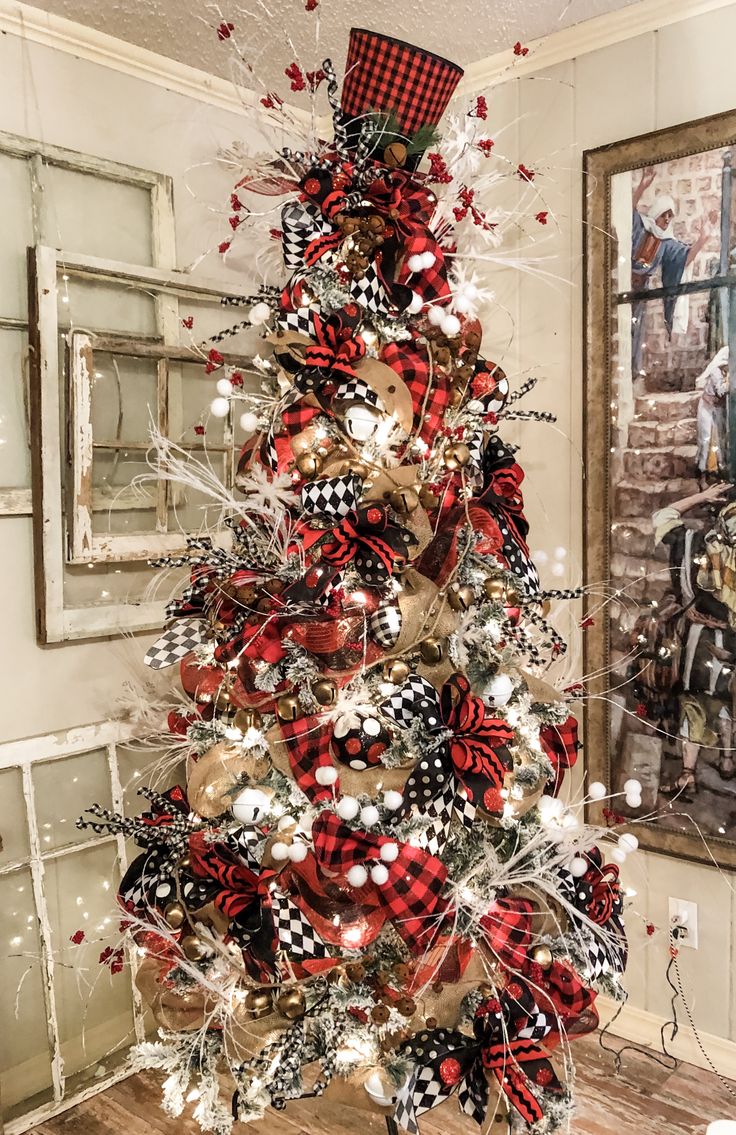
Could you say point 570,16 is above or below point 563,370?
above

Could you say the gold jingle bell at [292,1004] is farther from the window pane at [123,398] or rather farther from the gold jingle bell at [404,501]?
the window pane at [123,398]

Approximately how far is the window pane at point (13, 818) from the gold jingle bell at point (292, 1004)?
706 mm

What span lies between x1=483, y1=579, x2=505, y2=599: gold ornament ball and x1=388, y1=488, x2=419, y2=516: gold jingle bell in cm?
17

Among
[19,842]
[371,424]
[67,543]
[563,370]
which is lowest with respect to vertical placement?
[19,842]

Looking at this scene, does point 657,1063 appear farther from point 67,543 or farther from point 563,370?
point 67,543

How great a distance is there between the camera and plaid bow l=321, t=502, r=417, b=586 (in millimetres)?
1332

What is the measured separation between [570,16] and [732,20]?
34 centimetres

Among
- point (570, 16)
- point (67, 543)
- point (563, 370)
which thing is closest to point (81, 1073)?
point (67, 543)

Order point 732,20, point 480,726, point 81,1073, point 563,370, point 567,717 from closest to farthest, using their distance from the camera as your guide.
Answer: point 480,726
point 567,717
point 732,20
point 81,1073
point 563,370

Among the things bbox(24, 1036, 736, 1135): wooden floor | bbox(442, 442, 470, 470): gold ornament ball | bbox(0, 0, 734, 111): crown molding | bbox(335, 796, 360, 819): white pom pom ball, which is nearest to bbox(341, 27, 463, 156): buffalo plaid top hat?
bbox(0, 0, 734, 111): crown molding

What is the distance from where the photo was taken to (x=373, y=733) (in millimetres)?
1290

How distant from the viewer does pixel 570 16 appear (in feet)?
6.10

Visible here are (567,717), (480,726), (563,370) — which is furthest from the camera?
(563,370)

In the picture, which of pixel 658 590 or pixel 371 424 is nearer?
pixel 371 424
